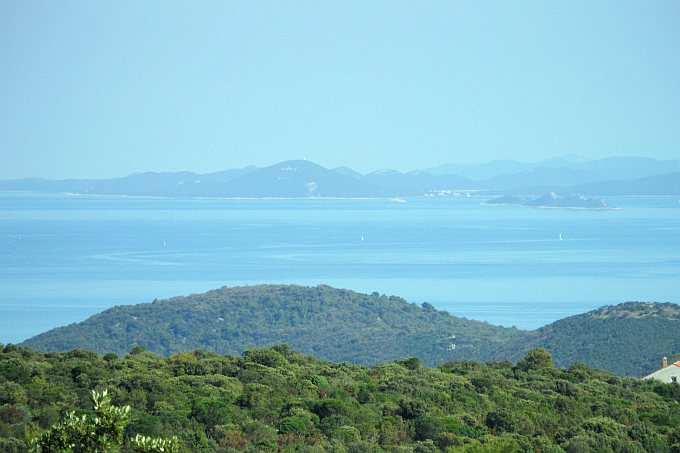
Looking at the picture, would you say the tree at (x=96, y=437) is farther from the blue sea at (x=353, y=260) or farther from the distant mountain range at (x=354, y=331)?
the blue sea at (x=353, y=260)

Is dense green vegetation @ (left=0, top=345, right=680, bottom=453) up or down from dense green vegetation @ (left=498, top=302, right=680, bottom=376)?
up

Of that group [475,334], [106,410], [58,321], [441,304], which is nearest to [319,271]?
[441,304]

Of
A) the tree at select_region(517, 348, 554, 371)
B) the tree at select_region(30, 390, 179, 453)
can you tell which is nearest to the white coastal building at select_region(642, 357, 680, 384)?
the tree at select_region(517, 348, 554, 371)

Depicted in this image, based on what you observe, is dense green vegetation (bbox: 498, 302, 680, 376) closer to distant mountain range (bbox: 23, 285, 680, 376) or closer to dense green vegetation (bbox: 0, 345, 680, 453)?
distant mountain range (bbox: 23, 285, 680, 376)

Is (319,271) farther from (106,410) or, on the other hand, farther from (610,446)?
(106,410)

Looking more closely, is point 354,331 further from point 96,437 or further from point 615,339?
point 96,437

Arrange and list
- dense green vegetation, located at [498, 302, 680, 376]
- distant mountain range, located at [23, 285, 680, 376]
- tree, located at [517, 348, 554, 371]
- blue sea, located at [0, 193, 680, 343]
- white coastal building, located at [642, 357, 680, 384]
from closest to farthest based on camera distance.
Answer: white coastal building, located at [642, 357, 680, 384] < tree, located at [517, 348, 554, 371] < dense green vegetation, located at [498, 302, 680, 376] < distant mountain range, located at [23, 285, 680, 376] < blue sea, located at [0, 193, 680, 343]
